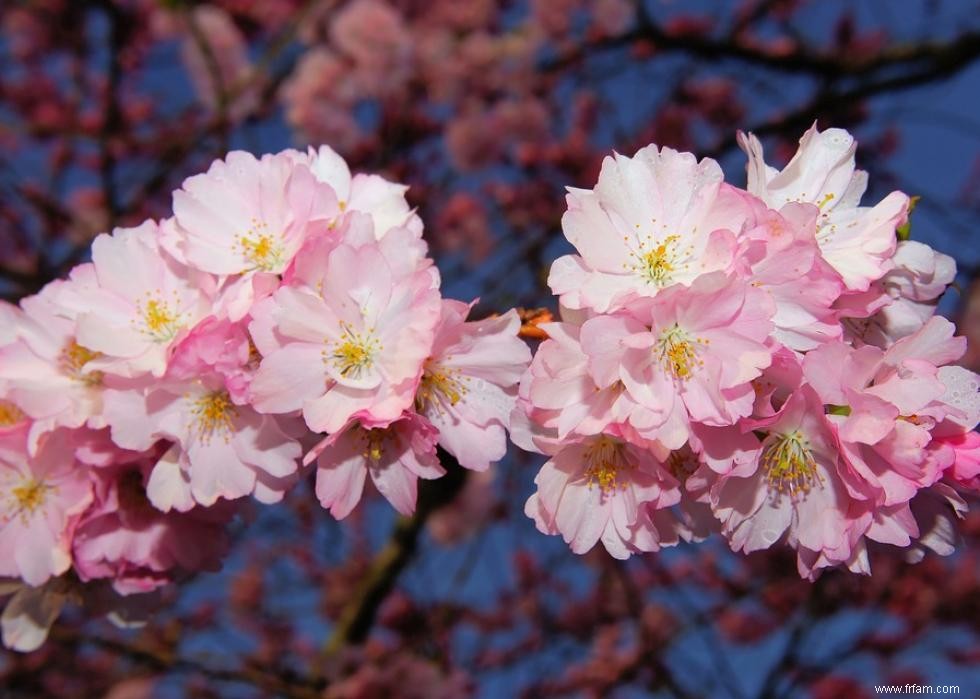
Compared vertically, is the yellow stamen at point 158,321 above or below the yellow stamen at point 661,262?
above

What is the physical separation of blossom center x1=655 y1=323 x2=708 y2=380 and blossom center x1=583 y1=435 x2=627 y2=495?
0.18 meters

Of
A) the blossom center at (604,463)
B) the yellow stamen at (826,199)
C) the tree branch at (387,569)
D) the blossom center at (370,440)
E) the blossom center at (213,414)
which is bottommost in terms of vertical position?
the tree branch at (387,569)

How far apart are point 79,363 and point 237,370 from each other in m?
0.31

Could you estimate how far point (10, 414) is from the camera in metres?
1.30

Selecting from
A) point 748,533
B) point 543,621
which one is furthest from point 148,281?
point 543,621

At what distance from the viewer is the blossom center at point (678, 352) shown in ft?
3.41

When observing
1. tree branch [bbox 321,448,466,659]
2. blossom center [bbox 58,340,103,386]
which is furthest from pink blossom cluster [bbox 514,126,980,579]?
tree branch [bbox 321,448,466,659]

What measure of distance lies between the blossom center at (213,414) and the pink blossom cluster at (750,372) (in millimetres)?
411

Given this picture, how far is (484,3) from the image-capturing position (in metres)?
6.00

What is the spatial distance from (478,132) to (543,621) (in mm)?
3473

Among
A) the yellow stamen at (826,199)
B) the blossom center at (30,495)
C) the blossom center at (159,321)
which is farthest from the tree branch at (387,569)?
the yellow stamen at (826,199)

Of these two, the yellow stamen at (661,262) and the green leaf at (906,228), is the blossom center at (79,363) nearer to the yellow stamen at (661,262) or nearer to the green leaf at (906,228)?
the yellow stamen at (661,262)

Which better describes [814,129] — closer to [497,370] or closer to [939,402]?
[939,402]

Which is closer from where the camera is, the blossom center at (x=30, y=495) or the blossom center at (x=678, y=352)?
the blossom center at (x=678, y=352)
